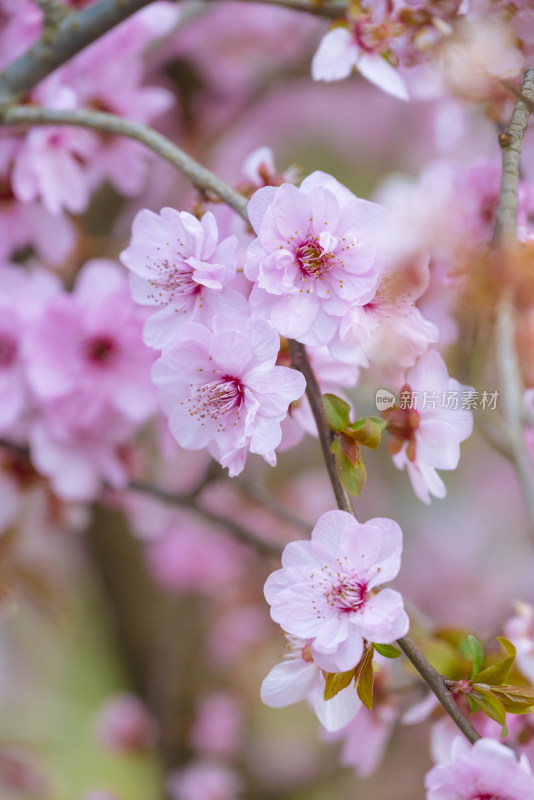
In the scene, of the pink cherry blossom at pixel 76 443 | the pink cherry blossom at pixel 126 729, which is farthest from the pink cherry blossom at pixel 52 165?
the pink cherry blossom at pixel 126 729

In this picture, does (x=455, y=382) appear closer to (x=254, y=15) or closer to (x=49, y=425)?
(x=49, y=425)

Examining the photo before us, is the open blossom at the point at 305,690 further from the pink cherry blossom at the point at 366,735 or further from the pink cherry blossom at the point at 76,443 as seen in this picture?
the pink cherry blossom at the point at 76,443

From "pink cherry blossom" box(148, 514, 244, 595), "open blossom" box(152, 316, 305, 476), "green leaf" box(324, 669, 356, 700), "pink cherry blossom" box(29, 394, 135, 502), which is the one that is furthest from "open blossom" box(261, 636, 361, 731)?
"pink cherry blossom" box(148, 514, 244, 595)

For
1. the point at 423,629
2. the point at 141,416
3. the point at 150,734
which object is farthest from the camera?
the point at 150,734

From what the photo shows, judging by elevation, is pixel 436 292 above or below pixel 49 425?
above

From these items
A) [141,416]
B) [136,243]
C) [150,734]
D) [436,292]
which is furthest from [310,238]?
[150,734]

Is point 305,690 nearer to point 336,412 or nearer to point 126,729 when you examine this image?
point 336,412
